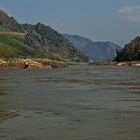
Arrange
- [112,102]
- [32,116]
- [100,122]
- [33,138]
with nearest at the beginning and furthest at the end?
[33,138], [100,122], [32,116], [112,102]

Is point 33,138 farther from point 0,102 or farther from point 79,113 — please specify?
point 0,102

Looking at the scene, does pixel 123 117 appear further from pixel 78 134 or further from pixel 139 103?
pixel 139 103

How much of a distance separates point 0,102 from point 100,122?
15.4 m

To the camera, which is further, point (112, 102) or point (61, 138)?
point (112, 102)

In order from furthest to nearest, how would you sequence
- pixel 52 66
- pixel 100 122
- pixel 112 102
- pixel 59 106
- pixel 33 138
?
pixel 52 66, pixel 112 102, pixel 59 106, pixel 100 122, pixel 33 138

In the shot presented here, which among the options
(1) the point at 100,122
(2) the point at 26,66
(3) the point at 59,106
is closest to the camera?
(1) the point at 100,122

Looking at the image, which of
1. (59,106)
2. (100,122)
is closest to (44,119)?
(100,122)

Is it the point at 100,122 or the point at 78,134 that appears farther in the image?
the point at 100,122

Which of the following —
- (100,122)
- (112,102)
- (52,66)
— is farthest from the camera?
(52,66)

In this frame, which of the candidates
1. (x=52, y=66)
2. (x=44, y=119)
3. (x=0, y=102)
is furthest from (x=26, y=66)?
(x=44, y=119)

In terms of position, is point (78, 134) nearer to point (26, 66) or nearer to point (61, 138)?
point (61, 138)

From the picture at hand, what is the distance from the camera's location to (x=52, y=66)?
655 feet

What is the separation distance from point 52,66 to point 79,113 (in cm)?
16589

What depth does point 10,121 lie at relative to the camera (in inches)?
1169
